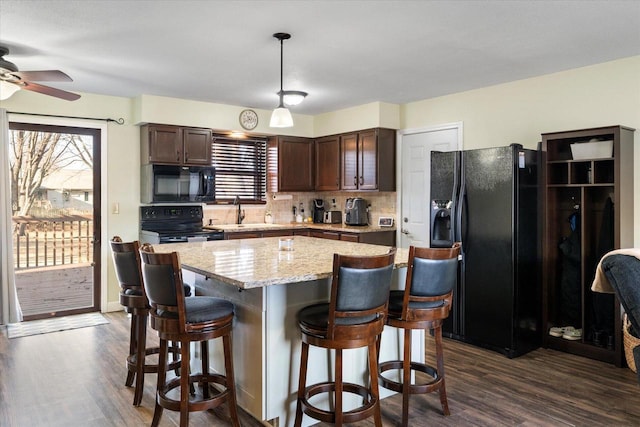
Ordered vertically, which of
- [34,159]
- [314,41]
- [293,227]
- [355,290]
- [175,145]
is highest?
[314,41]

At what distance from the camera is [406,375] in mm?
2629

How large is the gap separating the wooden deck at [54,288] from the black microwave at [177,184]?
1.09 metres

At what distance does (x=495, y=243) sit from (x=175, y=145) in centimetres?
363

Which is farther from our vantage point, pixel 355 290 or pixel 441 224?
pixel 441 224

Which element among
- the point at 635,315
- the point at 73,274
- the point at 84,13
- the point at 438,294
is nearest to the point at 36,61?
the point at 84,13

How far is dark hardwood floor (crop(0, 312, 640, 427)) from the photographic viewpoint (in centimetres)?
274

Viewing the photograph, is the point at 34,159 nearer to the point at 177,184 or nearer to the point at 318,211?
the point at 177,184

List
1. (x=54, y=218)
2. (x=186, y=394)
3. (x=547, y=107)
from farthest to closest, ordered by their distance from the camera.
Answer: (x=54, y=218)
(x=547, y=107)
(x=186, y=394)

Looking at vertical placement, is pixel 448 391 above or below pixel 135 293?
below

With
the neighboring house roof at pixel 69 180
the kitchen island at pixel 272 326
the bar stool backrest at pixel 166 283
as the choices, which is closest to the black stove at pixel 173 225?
the neighboring house roof at pixel 69 180

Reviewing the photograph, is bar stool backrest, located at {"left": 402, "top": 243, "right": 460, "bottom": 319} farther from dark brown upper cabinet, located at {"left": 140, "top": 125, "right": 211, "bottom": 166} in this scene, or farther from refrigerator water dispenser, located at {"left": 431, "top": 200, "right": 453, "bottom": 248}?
dark brown upper cabinet, located at {"left": 140, "top": 125, "right": 211, "bottom": 166}

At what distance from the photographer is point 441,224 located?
438cm

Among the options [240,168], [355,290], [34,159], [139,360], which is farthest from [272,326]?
[240,168]

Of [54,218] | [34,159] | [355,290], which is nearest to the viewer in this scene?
[355,290]
